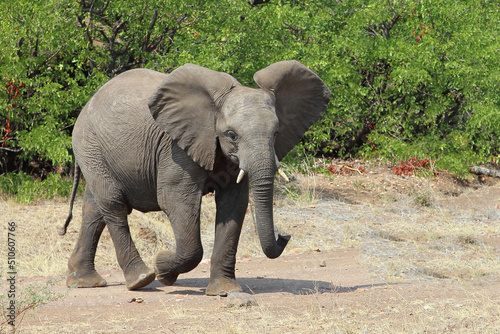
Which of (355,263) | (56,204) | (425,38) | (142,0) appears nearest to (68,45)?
(142,0)

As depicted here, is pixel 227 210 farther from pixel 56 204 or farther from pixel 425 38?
pixel 425 38

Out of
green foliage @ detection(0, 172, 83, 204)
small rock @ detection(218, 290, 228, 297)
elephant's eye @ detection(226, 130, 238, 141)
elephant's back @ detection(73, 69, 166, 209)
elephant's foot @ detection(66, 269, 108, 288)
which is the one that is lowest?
green foliage @ detection(0, 172, 83, 204)

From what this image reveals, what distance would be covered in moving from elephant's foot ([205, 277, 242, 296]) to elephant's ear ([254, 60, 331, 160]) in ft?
4.60

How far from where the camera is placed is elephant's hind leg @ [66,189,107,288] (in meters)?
8.76

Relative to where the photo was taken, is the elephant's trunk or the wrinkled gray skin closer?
the elephant's trunk

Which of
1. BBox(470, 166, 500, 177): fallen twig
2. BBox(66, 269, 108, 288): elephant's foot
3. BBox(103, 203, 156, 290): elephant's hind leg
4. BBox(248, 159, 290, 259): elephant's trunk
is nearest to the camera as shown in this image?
BBox(248, 159, 290, 259): elephant's trunk

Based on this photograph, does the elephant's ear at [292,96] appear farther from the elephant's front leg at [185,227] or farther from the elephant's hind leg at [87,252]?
the elephant's hind leg at [87,252]

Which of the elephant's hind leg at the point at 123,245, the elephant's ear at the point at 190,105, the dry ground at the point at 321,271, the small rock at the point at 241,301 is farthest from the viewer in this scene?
the elephant's hind leg at the point at 123,245

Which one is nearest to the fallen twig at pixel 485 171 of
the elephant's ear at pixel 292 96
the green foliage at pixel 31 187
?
the green foliage at pixel 31 187

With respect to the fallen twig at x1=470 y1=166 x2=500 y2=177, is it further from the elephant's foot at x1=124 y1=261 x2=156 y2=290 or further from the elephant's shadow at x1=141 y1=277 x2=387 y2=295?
the elephant's foot at x1=124 y1=261 x2=156 y2=290

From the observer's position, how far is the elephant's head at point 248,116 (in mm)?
6711

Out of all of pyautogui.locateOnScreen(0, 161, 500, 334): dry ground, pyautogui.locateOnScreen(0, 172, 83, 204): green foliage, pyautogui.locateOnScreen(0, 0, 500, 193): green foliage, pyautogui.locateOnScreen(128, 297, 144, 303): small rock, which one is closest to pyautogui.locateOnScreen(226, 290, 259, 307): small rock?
pyautogui.locateOnScreen(0, 161, 500, 334): dry ground

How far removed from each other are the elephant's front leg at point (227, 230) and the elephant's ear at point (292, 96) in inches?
23.3

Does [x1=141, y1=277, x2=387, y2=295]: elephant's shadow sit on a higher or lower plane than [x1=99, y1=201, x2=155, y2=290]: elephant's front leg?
lower
